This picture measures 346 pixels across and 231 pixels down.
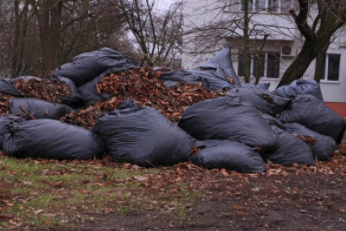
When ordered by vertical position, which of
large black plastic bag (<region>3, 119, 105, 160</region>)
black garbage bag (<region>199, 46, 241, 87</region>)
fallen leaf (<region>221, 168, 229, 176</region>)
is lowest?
fallen leaf (<region>221, 168, 229, 176</region>)

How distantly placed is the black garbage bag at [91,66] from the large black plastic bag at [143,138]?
1475 mm

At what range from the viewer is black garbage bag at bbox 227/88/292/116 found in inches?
267

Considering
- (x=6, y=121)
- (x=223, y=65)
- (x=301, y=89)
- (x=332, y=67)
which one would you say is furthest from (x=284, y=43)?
(x=6, y=121)

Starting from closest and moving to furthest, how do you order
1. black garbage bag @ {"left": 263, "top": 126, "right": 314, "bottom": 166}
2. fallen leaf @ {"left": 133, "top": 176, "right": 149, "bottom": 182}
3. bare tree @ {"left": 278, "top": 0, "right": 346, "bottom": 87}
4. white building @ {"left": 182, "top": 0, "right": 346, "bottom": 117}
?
1. fallen leaf @ {"left": 133, "top": 176, "right": 149, "bottom": 182}
2. black garbage bag @ {"left": 263, "top": 126, "right": 314, "bottom": 166}
3. bare tree @ {"left": 278, "top": 0, "right": 346, "bottom": 87}
4. white building @ {"left": 182, "top": 0, "right": 346, "bottom": 117}

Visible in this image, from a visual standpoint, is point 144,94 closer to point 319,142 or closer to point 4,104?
point 4,104

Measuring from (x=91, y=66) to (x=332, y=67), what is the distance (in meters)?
16.2

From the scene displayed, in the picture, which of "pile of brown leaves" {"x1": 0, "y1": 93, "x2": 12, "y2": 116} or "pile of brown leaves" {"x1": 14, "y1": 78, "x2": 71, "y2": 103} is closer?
"pile of brown leaves" {"x1": 0, "y1": 93, "x2": 12, "y2": 116}

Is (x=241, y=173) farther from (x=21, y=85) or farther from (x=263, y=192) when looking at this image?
(x=21, y=85)

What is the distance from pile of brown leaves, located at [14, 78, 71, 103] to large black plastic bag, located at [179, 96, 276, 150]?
1.91m

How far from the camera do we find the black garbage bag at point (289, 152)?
5949 mm

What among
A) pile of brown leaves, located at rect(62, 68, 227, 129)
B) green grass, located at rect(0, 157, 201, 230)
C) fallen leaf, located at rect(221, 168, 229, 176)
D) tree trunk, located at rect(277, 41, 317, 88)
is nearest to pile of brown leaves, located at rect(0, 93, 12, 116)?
pile of brown leaves, located at rect(62, 68, 227, 129)

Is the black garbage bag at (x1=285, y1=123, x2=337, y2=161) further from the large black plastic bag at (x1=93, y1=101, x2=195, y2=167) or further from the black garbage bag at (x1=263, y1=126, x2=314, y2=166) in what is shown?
the large black plastic bag at (x1=93, y1=101, x2=195, y2=167)

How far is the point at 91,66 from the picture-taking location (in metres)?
7.06

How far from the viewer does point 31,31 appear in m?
23.2
